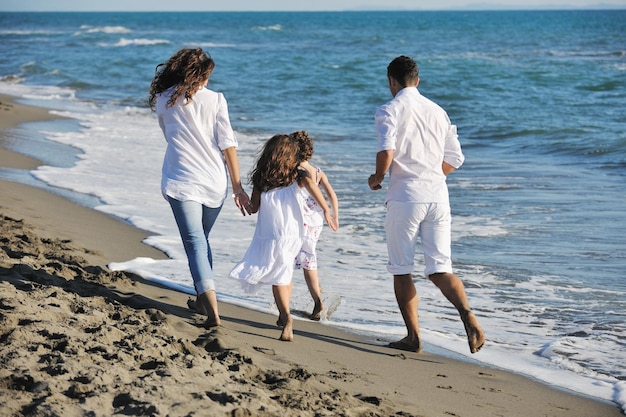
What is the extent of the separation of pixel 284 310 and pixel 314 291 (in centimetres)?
58

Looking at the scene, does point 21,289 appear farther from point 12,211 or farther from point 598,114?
point 598,114

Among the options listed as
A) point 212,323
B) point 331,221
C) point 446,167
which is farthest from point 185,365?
point 446,167

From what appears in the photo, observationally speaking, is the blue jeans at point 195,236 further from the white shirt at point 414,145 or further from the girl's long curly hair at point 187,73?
the white shirt at point 414,145

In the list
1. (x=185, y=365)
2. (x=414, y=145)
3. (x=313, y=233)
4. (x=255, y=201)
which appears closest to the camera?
(x=185, y=365)

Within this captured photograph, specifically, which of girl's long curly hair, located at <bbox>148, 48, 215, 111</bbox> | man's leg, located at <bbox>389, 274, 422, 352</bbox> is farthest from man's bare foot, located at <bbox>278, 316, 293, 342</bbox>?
girl's long curly hair, located at <bbox>148, 48, 215, 111</bbox>

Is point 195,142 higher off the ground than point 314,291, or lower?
higher

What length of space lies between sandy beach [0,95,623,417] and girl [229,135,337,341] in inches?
13.6

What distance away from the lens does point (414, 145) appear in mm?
4809

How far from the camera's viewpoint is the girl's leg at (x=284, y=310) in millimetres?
4910

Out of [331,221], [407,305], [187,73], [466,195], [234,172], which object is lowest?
[466,195]

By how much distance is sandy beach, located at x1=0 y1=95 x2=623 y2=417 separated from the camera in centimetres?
331

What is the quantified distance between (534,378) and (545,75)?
24985 mm

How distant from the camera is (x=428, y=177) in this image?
484 centimetres

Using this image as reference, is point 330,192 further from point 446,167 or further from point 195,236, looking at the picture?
point 195,236
